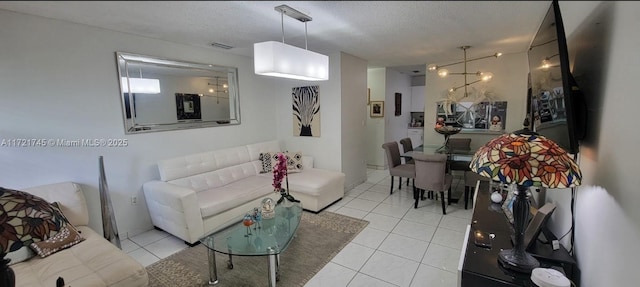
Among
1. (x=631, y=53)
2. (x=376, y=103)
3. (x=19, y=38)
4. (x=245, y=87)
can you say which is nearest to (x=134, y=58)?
(x=19, y=38)

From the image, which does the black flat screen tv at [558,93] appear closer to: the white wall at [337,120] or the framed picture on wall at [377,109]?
the white wall at [337,120]

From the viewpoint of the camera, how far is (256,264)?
2410 millimetres

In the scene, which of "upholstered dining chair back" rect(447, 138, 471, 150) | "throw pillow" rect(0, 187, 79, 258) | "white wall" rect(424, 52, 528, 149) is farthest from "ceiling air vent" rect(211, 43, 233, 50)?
"upholstered dining chair back" rect(447, 138, 471, 150)

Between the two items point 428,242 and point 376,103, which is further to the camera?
point 376,103

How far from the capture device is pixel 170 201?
276 centimetres

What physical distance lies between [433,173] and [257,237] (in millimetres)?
2309

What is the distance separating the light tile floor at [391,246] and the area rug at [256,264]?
108 mm

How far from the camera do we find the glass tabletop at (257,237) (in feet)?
6.81

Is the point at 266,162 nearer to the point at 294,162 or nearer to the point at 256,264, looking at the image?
the point at 294,162

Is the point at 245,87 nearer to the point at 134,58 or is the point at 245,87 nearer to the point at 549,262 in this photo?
the point at 134,58

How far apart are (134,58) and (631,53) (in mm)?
3706

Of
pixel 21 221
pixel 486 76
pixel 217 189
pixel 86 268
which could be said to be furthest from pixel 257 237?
pixel 486 76

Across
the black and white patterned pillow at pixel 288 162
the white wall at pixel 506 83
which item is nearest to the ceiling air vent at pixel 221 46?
the black and white patterned pillow at pixel 288 162

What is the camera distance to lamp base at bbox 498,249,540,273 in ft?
4.34
